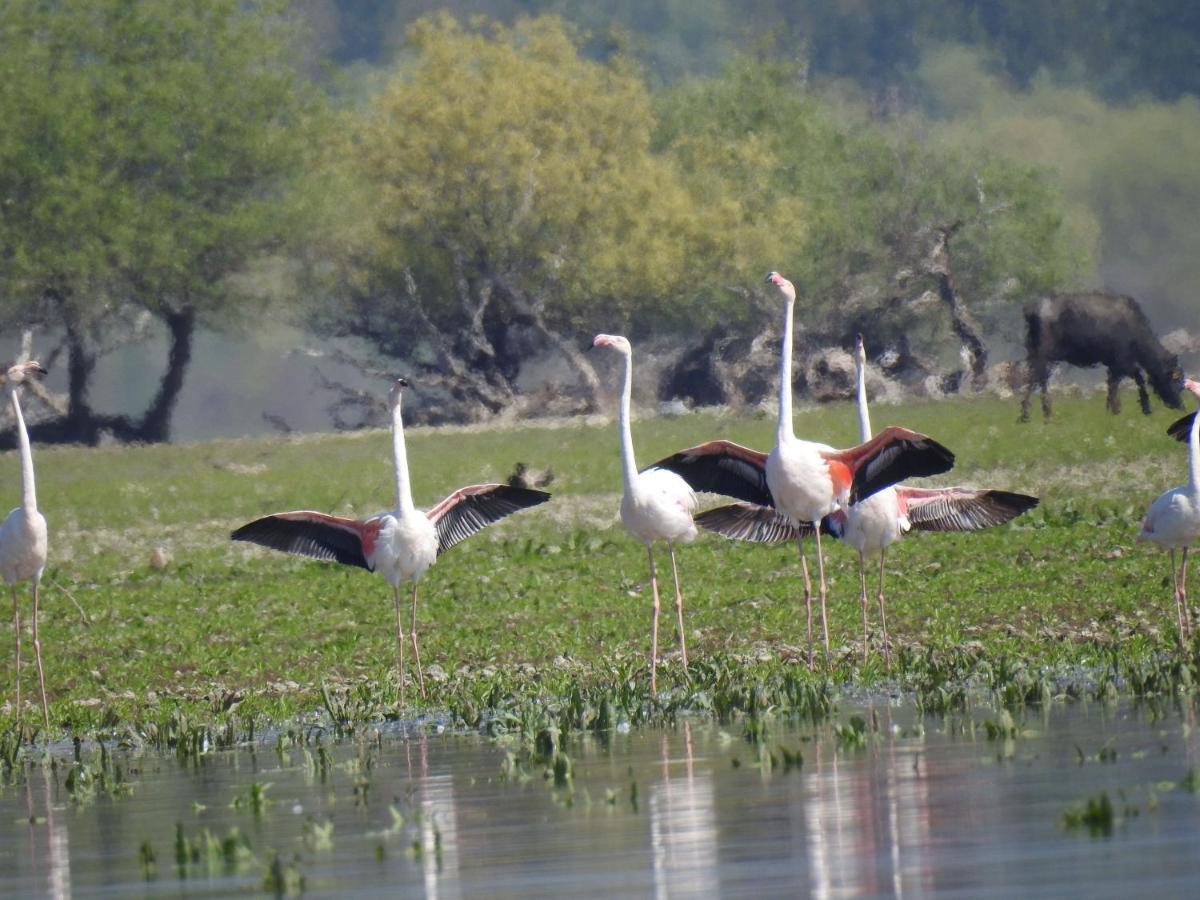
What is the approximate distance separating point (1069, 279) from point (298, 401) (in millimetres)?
61835

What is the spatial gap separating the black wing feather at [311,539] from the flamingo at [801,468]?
2193 millimetres

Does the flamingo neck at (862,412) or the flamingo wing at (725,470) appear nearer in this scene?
the flamingo wing at (725,470)

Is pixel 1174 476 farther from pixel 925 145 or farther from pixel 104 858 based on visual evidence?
pixel 925 145

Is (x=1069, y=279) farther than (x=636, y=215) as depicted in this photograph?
Yes

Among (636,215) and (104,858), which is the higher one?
(636,215)

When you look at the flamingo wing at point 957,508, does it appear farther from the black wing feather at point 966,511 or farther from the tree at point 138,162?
the tree at point 138,162

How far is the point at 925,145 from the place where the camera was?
64.0 meters

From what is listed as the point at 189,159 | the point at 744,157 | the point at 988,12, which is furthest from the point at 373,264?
the point at 988,12

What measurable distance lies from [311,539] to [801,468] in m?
3.24

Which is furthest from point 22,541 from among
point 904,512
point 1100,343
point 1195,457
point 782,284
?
point 1100,343

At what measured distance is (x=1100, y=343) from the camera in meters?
Result: 36.2

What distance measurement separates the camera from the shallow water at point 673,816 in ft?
22.7

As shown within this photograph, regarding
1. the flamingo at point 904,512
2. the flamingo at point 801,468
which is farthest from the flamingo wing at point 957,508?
the flamingo at point 801,468

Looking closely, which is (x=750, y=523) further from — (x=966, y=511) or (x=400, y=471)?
(x=400, y=471)
